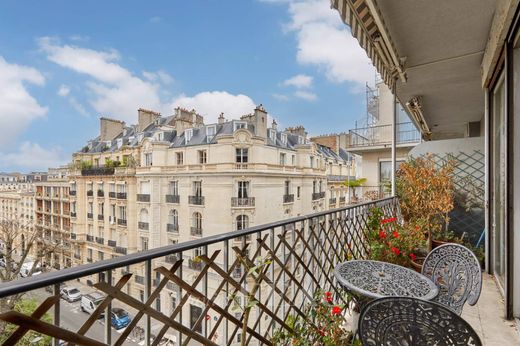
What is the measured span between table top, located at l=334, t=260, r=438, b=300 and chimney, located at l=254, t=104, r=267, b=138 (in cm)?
1292

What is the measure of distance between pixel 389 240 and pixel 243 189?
11275mm

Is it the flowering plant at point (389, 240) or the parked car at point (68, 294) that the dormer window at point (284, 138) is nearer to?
the flowering plant at point (389, 240)

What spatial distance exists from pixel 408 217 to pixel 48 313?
14.6 ft

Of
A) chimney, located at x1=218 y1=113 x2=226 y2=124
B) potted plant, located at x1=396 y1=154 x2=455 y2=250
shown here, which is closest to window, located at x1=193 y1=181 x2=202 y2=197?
chimney, located at x1=218 y1=113 x2=226 y2=124

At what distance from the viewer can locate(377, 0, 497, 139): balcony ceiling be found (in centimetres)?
223

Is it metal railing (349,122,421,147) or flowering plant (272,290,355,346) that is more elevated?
metal railing (349,122,421,147)

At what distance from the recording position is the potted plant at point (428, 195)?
11.6 ft

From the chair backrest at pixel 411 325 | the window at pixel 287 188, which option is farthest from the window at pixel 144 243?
the chair backrest at pixel 411 325

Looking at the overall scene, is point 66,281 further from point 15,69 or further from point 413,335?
point 15,69

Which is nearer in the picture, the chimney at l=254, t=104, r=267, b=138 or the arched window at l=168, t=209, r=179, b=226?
the chimney at l=254, t=104, r=267, b=138

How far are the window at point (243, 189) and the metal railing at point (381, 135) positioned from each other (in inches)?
224

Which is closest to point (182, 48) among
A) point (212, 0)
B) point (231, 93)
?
point (231, 93)

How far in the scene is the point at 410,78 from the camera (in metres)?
3.86

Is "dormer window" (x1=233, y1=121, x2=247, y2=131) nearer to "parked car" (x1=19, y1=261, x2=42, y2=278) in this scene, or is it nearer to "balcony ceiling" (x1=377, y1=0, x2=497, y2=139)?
"parked car" (x1=19, y1=261, x2=42, y2=278)
